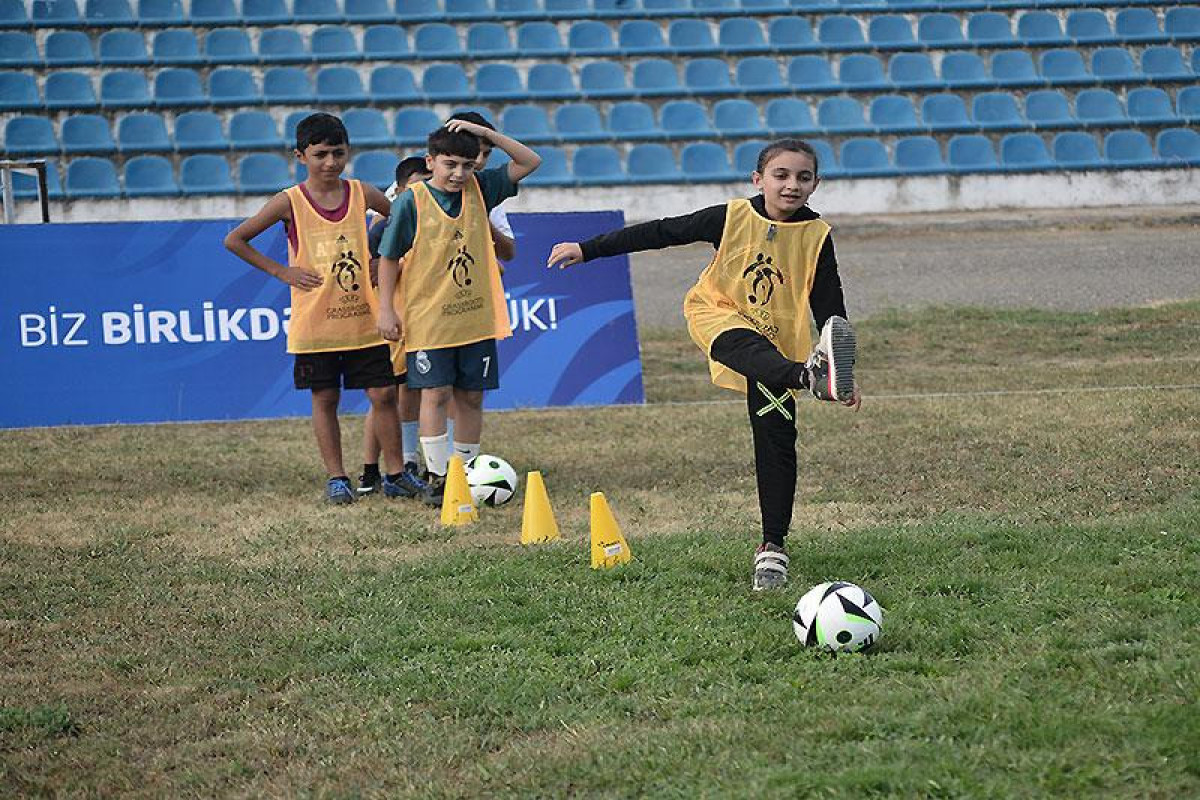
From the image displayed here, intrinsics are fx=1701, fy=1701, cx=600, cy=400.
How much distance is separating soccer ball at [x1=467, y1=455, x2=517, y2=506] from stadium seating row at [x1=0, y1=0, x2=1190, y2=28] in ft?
51.1

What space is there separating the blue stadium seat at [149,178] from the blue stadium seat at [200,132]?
0.40 meters

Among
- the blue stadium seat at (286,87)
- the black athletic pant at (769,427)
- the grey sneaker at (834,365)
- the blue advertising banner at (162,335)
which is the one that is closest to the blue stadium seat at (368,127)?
the blue stadium seat at (286,87)

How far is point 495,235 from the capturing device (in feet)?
29.5

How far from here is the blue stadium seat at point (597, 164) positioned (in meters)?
21.6

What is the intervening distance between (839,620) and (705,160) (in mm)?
17121

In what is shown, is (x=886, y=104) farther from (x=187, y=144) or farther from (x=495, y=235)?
(x=495, y=235)

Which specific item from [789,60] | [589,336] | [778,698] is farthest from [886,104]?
[778,698]

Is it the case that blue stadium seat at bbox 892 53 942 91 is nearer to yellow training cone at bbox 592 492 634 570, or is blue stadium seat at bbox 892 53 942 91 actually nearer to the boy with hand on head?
the boy with hand on head

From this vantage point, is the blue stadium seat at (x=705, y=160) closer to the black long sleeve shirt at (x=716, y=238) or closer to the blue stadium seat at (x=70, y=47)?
the blue stadium seat at (x=70, y=47)

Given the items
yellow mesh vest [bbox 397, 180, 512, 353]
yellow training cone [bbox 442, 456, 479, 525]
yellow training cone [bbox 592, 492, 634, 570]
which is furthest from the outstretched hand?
yellow mesh vest [bbox 397, 180, 512, 353]

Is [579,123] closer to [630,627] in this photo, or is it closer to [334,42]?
[334,42]

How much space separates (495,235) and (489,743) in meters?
4.64

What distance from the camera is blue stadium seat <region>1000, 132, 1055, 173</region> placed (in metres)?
22.6

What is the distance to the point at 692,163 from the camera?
72.3 ft
